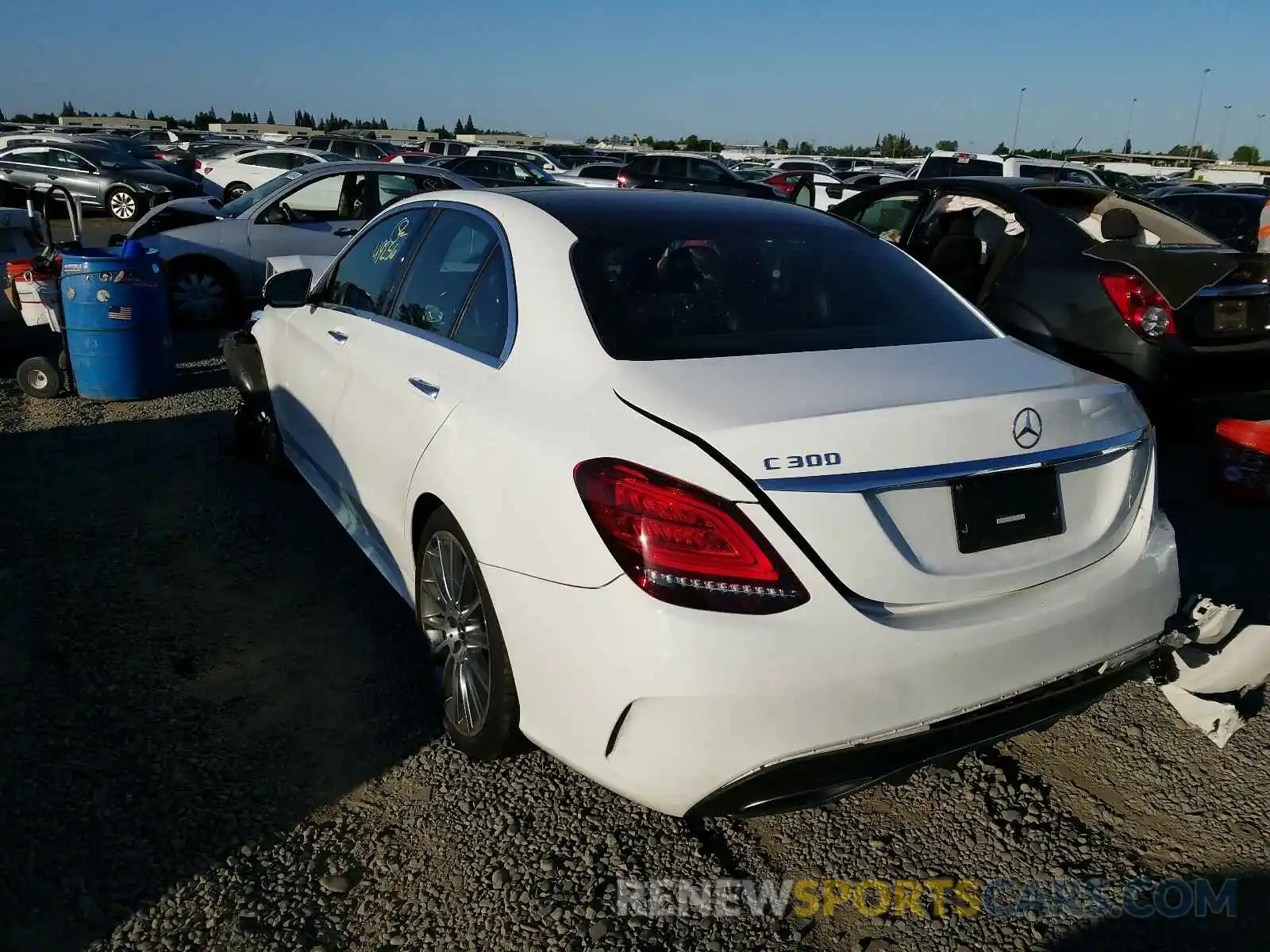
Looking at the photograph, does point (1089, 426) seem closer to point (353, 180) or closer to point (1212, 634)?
point (1212, 634)

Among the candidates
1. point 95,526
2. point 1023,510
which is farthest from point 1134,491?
point 95,526

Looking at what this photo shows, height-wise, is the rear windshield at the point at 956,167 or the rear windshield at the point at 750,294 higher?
the rear windshield at the point at 956,167

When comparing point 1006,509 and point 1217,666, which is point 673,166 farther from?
point 1006,509

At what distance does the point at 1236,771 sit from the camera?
10.0ft

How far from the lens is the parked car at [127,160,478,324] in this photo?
9469 mm

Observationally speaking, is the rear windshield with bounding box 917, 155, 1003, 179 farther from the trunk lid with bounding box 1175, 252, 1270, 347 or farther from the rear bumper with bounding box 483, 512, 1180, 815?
the rear bumper with bounding box 483, 512, 1180, 815

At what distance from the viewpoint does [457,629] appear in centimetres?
293

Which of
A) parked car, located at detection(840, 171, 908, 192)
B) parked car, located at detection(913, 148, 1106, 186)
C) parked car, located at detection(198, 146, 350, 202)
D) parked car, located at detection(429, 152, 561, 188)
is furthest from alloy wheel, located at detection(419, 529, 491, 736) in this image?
parked car, located at detection(198, 146, 350, 202)

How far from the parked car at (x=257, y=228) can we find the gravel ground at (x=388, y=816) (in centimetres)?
602

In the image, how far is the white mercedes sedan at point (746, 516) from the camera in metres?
2.11

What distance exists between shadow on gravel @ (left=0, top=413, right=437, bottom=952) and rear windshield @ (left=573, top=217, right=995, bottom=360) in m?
1.50

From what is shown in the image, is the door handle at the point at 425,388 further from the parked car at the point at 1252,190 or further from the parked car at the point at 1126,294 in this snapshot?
the parked car at the point at 1252,190

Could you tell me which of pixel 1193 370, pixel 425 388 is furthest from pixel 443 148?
pixel 425 388

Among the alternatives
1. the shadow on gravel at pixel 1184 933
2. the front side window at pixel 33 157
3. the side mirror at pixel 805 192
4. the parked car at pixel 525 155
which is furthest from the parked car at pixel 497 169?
the shadow on gravel at pixel 1184 933
